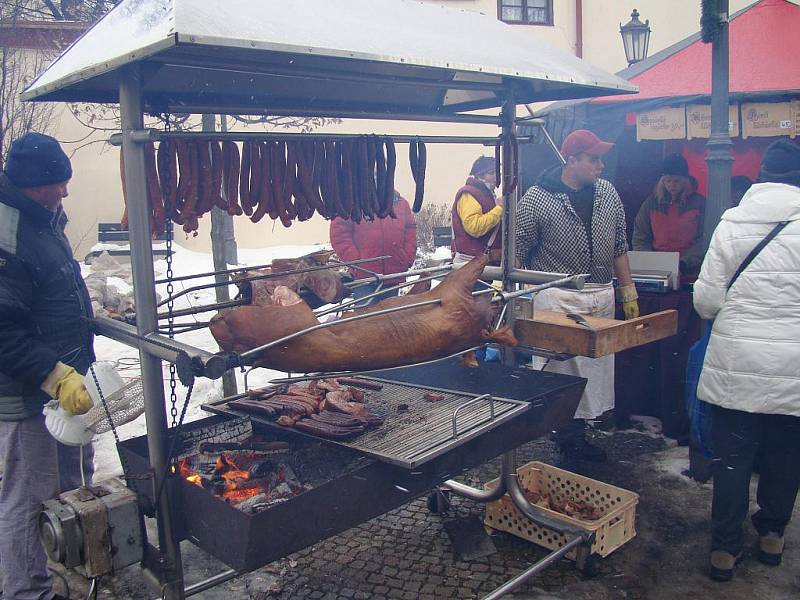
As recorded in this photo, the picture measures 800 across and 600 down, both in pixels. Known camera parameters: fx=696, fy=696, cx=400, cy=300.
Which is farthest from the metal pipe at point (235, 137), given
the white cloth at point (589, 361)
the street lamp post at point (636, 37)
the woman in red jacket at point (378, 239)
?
the street lamp post at point (636, 37)

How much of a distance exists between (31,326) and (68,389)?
62cm

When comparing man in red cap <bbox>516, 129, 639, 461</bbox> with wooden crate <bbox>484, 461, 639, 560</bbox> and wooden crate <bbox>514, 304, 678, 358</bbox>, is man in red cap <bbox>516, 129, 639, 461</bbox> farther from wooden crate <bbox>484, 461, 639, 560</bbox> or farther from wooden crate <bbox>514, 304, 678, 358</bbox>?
wooden crate <bbox>514, 304, 678, 358</bbox>

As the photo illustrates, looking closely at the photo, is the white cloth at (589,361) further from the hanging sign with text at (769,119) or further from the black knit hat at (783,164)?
the hanging sign with text at (769,119)

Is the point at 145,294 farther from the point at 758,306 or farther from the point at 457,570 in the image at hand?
the point at 758,306

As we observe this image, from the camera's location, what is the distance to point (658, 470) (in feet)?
16.7

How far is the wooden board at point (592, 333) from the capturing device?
3.62m

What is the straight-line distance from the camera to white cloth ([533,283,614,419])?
508cm

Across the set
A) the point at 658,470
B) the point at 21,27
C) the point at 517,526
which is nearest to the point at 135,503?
the point at 517,526

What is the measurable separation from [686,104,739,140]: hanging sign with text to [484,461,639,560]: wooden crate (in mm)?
3665

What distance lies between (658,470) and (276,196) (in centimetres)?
359

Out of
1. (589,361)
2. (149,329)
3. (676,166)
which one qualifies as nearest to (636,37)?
(676,166)

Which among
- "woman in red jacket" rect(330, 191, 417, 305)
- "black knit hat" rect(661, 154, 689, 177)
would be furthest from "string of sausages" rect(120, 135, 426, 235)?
"black knit hat" rect(661, 154, 689, 177)

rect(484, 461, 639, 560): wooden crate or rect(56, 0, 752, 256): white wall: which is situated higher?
rect(56, 0, 752, 256): white wall

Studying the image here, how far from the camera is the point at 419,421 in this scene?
10.4 ft
